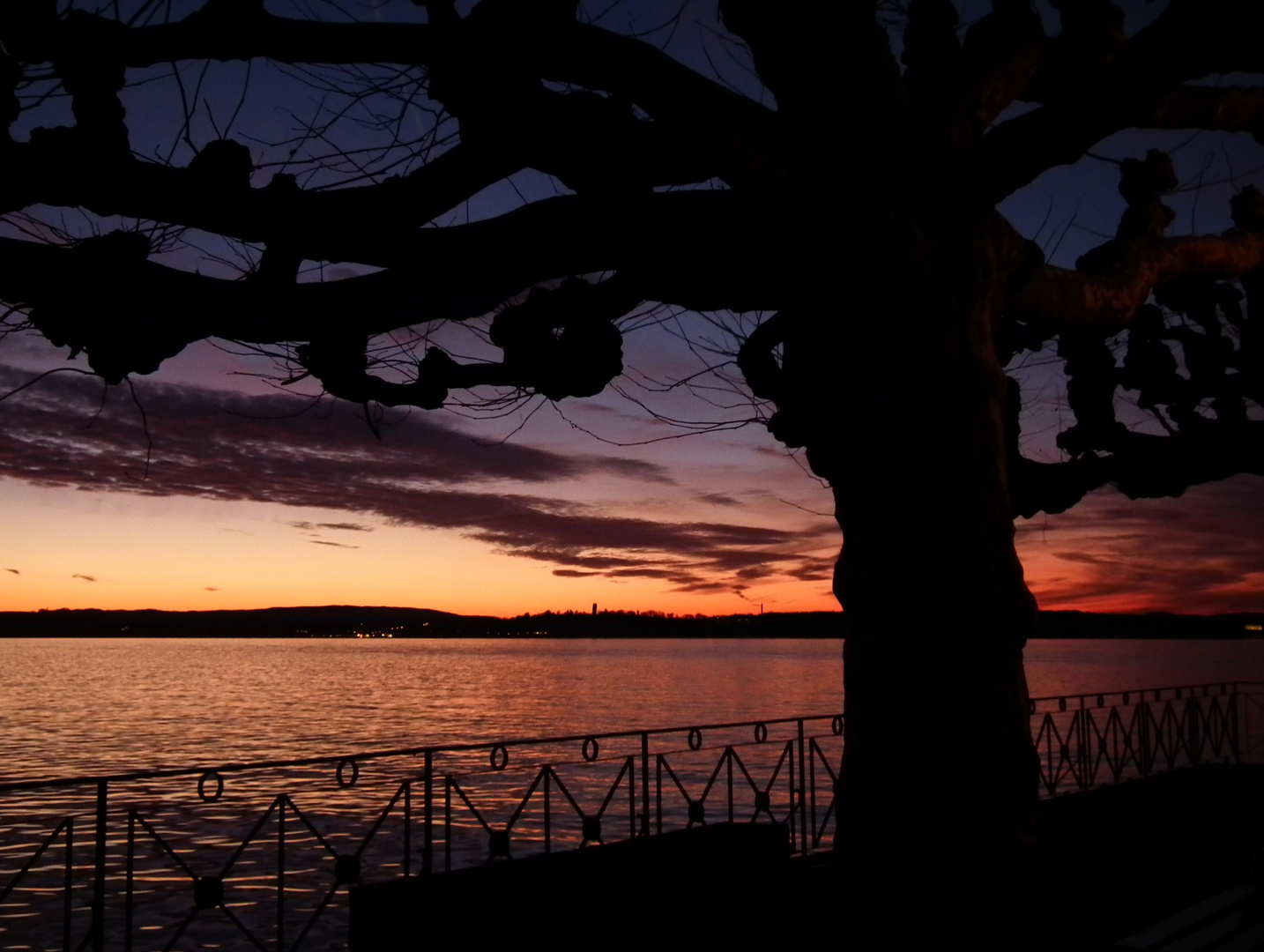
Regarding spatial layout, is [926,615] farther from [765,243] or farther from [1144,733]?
[1144,733]

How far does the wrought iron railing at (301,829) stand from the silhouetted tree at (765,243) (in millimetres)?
1905

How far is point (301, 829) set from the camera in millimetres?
24391

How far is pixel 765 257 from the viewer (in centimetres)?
514

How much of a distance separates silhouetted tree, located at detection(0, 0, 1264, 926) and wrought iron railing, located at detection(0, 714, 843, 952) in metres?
1.91

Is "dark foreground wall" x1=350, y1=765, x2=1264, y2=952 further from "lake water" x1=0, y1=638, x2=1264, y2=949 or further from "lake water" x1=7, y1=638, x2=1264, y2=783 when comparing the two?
"lake water" x1=7, y1=638, x2=1264, y2=783

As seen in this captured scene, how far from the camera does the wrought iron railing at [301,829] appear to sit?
8.08m

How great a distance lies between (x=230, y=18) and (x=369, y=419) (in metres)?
2.02

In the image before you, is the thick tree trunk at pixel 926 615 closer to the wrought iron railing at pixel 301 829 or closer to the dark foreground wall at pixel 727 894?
the dark foreground wall at pixel 727 894

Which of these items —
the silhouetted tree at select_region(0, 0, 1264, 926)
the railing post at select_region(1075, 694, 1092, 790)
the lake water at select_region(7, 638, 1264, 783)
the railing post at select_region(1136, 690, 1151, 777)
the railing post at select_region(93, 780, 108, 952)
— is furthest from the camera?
the lake water at select_region(7, 638, 1264, 783)

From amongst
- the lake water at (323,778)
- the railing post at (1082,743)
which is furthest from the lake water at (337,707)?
the railing post at (1082,743)

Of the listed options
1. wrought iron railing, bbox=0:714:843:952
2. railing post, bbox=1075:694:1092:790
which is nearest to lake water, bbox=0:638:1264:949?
wrought iron railing, bbox=0:714:843:952

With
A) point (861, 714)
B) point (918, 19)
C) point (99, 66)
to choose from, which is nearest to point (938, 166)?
point (918, 19)

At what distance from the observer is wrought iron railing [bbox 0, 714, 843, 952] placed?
26.5ft

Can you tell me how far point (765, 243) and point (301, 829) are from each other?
22436mm
